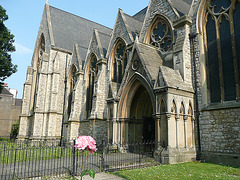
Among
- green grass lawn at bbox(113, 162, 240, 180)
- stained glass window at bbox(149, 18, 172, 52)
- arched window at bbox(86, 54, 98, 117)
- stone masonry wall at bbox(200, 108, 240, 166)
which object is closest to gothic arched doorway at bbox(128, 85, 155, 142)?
stained glass window at bbox(149, 18, 172, 52)

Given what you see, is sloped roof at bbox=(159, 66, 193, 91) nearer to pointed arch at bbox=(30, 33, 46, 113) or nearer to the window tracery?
the window tracery

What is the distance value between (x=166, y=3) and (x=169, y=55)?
4.15 metres

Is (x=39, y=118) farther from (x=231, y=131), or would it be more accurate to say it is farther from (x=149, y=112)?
(x=231, y=131)

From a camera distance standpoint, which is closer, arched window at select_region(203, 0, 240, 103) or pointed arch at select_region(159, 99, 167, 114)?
pointed arch at select_region(159, 99, 167, 114)

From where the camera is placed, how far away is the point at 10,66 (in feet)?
79.4

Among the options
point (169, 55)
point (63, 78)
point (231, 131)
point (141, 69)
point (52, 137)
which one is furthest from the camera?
point (63, 78)

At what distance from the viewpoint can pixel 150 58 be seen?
511 inches

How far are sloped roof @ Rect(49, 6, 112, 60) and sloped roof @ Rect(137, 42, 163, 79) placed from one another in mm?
13131

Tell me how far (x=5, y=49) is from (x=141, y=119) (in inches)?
742

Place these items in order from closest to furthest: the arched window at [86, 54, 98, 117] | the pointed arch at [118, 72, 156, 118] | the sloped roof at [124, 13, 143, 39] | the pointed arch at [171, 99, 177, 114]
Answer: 1. the pointed arch at [171, 99, 177, 114]
2. the pointed arch at [118, 72, 156, 118]
3. the sloped roof at [124, 13, 143, 39]
4. the arched window at [86, 54, 98, 117]

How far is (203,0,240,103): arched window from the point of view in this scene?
1082 cm

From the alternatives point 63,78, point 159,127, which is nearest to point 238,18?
point 159,127

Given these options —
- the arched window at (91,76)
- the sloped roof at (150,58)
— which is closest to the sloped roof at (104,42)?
the arched window at (91,76)

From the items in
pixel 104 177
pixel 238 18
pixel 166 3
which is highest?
pixel 166 3
